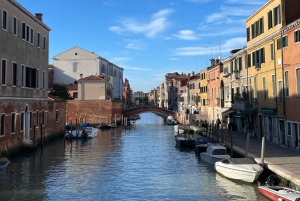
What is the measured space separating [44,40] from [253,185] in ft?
55.9

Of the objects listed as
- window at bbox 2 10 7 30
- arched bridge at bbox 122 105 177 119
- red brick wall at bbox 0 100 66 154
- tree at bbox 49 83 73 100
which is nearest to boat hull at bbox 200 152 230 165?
red brick wall at bbox 0 100 66 154

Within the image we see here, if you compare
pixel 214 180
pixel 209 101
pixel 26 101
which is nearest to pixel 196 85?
pixel 209 101

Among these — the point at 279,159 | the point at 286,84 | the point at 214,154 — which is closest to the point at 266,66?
the point at 286,84

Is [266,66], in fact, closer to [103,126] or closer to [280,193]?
[280,193]

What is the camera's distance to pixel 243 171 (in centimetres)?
1207

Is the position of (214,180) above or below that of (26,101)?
below

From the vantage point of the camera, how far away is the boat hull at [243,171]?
11.8 meters

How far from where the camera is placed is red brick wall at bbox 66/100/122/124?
42312 mm

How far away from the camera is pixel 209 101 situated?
35250mm

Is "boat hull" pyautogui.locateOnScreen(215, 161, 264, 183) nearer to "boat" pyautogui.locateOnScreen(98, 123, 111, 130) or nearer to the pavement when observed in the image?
the pavement

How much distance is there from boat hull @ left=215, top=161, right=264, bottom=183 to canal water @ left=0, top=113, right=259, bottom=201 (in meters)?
0.24

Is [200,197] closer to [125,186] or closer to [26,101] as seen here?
[125,186]

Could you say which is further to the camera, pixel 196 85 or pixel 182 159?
pixel 196 85

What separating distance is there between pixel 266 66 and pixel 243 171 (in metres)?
8.11
